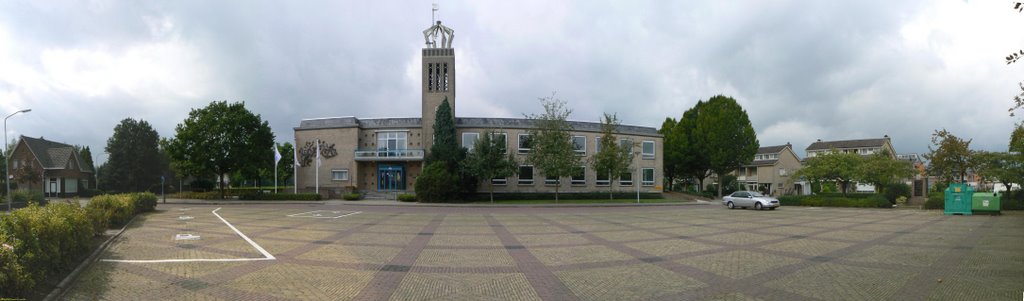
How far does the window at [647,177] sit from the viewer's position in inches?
1792

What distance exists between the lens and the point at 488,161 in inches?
1393

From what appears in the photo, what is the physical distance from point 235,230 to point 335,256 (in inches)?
287

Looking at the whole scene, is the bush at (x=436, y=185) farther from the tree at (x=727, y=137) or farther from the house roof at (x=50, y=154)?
the house roof at (x=50, y=154)

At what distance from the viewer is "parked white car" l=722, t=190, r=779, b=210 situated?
2816 centimetres

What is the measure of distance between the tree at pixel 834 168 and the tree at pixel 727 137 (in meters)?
8.03

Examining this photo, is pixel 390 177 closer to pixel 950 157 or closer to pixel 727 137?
pixel 727 137

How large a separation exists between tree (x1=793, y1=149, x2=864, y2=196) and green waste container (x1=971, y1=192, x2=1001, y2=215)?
1073 cm

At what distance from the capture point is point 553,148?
3594cm

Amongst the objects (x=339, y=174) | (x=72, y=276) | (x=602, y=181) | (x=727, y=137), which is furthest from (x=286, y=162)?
(x=72, y=276)

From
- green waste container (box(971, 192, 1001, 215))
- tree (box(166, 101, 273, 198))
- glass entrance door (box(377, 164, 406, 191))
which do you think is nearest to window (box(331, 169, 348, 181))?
glass entrance door (box(377, 164, 406, 191))

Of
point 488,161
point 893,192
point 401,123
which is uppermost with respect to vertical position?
point 401,123

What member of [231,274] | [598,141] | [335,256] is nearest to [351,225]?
[335,256]

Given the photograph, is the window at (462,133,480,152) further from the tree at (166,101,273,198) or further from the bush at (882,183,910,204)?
the bush at (882,183,910,204)

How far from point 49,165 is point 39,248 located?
63543 millimetres
